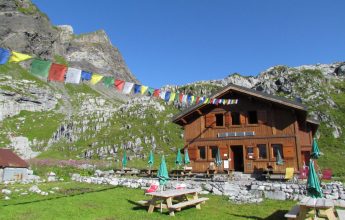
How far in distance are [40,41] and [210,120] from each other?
151026 millimetres

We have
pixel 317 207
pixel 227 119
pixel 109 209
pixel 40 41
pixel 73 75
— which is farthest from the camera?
pixel 40 41

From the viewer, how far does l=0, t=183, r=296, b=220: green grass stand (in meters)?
11.6

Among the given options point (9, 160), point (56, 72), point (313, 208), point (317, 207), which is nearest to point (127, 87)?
point (56, 72)

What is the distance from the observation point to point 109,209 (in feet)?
42.3

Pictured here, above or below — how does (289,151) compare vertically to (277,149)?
below

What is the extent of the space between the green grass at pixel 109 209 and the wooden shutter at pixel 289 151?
8195 mm

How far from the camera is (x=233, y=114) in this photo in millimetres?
25859

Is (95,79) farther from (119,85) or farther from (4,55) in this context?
Result: (4,55)

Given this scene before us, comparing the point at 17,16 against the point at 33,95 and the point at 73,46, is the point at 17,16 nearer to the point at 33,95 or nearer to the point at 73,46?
the point at 73,46

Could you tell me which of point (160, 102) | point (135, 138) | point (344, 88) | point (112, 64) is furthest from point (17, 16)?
point (344, 88)

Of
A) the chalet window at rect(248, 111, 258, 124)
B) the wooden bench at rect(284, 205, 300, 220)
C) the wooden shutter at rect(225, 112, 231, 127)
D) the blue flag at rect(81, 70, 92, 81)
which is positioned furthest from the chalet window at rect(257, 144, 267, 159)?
the blue flag at rect(81, 70, 92, 81)

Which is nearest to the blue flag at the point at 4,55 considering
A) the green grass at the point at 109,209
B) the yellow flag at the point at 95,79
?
the yellow flag at the point at 95,79

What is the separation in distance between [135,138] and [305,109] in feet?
113

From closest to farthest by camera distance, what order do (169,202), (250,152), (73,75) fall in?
(169,202) < (73,75) < (250,152)
